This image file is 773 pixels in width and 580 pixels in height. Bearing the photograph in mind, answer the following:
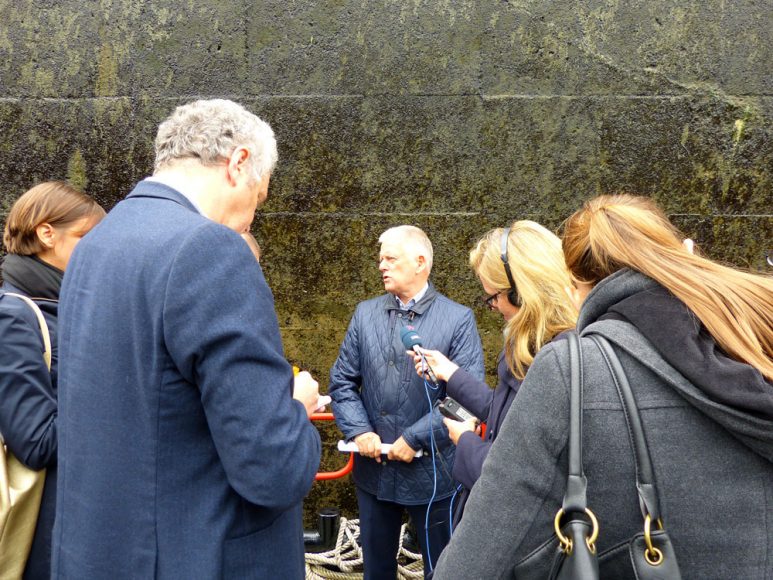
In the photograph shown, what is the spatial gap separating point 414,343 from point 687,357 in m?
2.03

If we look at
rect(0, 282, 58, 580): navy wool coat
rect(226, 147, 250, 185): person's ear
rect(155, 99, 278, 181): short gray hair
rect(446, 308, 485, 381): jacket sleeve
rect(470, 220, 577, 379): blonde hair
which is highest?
rect(155, 99, 278, 181): short gray hair

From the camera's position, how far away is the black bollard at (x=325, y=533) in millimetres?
4220

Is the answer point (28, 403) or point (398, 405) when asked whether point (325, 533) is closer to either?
point (398, 405)

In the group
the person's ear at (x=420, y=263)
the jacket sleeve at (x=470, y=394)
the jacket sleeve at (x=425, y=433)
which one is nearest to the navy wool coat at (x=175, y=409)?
the jacket sleeve at (x=470, y=394)

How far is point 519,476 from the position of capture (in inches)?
52.3

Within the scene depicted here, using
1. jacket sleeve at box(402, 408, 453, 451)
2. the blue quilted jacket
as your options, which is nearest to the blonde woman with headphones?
jacket sleeve at box(402, 408, 453, 451)

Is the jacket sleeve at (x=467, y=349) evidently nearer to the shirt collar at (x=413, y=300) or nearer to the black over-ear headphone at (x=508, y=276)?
the shirt collar at (x=413, y=300)

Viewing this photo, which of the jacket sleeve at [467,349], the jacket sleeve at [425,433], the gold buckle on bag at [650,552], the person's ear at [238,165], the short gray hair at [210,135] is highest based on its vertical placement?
the short gray hair at [210,135]

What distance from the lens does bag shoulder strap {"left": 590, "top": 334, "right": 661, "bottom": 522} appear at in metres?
1.28

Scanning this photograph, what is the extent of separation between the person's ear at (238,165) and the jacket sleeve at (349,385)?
2.04 meters

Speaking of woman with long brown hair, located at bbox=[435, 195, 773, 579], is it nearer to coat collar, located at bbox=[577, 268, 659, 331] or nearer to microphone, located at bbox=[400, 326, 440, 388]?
coat collar, located at bbox=[577, 268, 659, 331]

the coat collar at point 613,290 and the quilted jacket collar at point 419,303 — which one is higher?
the coat collar at point 613,290

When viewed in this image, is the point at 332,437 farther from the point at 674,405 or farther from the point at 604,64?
the point at 674,405

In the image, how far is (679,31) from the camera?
4211mm
